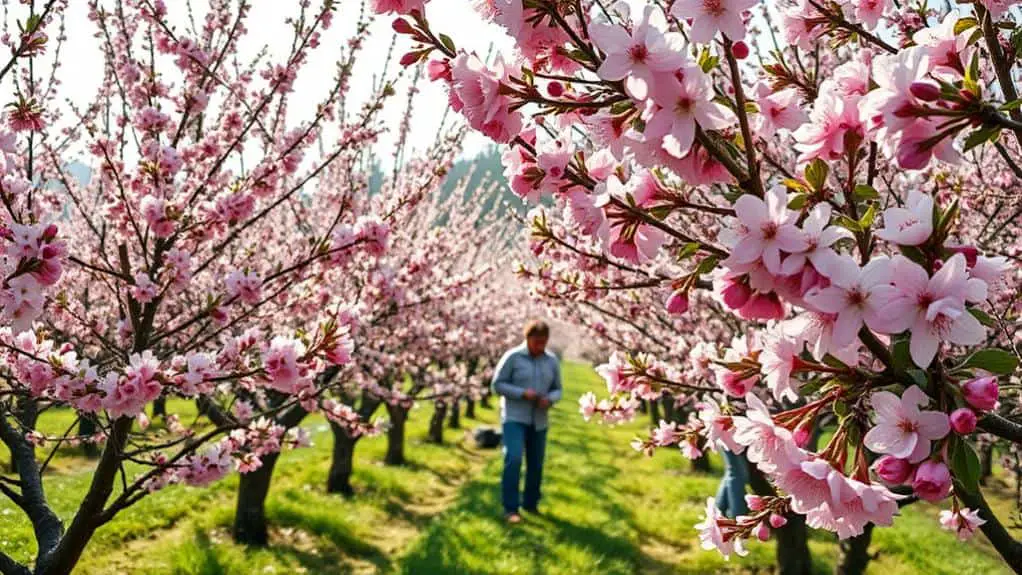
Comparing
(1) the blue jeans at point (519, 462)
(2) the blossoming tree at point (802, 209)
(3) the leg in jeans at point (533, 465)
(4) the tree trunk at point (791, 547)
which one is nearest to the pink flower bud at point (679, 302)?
(2) the blossoming tree at point (802, 209)

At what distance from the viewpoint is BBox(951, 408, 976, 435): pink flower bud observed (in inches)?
43.0

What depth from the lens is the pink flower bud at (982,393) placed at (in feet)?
3.67

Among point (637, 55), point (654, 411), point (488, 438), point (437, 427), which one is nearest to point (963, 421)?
point (637, 55)

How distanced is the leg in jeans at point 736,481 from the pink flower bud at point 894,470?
196 inches

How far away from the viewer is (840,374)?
1.33m

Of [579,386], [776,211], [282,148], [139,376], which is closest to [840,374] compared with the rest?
[776,211]

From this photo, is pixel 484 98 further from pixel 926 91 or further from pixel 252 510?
pixel 252 510

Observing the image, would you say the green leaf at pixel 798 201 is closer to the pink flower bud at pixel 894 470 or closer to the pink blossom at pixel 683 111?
the pink blossom at pixel 683 111

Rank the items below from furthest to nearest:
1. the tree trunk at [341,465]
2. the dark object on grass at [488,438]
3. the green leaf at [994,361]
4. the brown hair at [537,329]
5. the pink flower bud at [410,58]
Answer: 1. the dark object on grass at [488,438]
2. the tree trunk at [341,465]
3. the brown hair at [537,329]
4. the pink flower bud at [410,58]
5. the green leaf at [994,361]

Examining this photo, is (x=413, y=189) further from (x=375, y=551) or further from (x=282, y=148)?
(x=375, y=551)

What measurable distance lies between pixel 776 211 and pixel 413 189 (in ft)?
11.5

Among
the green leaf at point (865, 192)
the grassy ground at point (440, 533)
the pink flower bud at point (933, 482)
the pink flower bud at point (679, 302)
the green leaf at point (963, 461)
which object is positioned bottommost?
the grassy ground at point (440, 533)

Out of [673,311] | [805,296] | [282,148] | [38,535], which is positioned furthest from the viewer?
[282,148]

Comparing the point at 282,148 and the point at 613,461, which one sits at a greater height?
the point at 282,148
